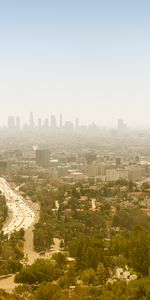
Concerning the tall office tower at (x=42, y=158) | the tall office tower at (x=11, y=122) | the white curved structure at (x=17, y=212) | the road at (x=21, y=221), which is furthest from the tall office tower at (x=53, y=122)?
the white curved structure at (x=17, y=212)

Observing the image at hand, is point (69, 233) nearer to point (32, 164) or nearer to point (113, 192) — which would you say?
point (113, 192)

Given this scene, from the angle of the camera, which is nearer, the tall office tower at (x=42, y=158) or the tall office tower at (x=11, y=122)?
the tall office tower at (x=42, y=158)

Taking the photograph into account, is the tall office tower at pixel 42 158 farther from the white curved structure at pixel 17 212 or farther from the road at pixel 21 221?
the white curved structure at pixel 17 212

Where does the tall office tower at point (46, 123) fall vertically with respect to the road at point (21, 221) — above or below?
above

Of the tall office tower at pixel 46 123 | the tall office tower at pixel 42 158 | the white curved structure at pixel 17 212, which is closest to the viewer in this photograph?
the white curved structure at pixel 17 212

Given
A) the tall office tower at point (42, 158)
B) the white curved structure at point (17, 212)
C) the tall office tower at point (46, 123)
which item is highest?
the tall office tower at point (46, 123)

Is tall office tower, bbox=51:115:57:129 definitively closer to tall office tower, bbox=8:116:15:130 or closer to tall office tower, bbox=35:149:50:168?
tall office tower, bbox=8:116:15:130

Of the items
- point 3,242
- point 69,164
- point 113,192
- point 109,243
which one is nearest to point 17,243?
point 3,242

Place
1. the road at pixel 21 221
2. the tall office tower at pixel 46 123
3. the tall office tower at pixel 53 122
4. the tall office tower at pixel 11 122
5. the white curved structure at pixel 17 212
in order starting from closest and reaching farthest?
the road at pixel 21 221
the white curved structure at pixel 17 212
the tall office tower at pixel 53 122
the tall office tower at pixel 46 123
the tall office tower at pixel 11 122

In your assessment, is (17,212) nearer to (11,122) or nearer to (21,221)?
(21,221)
